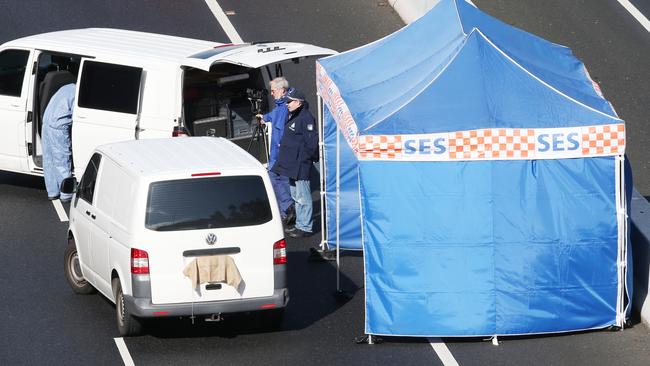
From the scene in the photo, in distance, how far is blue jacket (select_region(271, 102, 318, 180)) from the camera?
53.1 ft

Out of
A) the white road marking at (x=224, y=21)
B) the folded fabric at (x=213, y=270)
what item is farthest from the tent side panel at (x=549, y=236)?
the white road marking at (x=224, y=21)

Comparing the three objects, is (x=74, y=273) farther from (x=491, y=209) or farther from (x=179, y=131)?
(x=491, y=209)

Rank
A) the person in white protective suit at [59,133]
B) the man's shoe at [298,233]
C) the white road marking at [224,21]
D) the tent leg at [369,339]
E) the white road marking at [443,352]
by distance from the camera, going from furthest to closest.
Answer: the white road marking at [224,21], the person in white protective suit at [59,133], the man's shoe at [298,233], the tent leg at [369,339], the white road marking at [443,352]

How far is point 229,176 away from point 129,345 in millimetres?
2031

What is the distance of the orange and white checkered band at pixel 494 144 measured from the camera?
12.6m

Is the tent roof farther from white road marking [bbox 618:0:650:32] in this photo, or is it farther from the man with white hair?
white road marking [bbox 618:0:650:32]

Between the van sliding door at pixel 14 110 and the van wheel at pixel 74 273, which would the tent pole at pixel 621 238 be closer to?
the van wheel at pixel 74 273

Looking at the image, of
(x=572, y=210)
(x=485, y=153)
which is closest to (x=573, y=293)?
(x=572, y=210)

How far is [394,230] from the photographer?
12875 millimetres

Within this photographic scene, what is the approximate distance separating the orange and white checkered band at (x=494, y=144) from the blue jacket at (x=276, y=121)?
373 cm

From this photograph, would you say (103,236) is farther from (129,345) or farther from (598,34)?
(598,34)

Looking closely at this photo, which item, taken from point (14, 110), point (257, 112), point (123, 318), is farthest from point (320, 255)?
point (14, 110)

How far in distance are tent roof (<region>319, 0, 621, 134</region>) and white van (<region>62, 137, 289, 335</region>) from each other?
4.64 feet

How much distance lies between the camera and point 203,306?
1228cm
